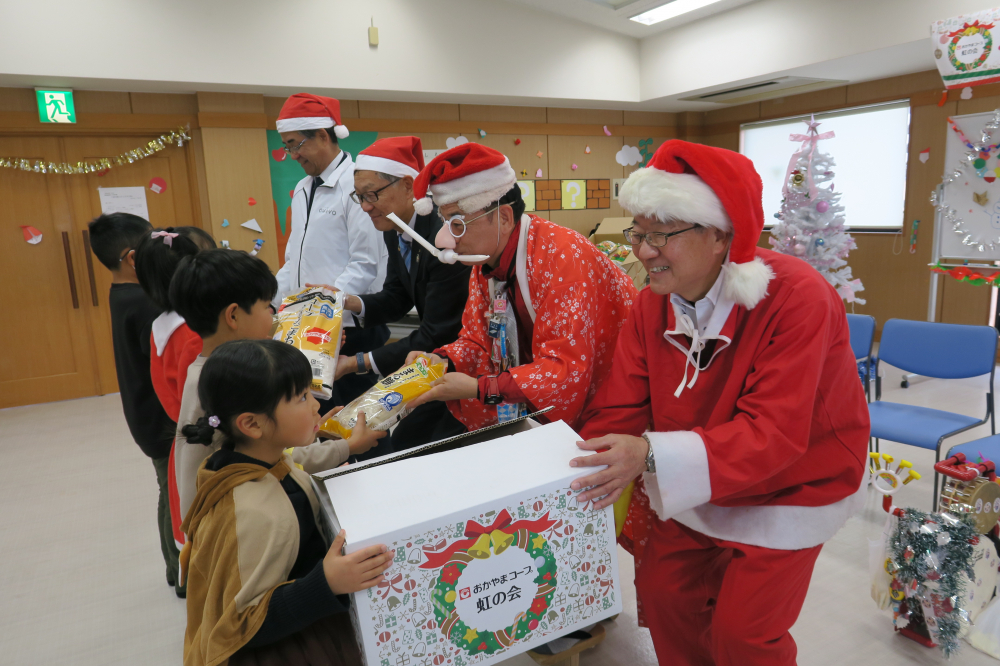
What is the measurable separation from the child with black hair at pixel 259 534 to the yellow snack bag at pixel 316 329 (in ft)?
1.22

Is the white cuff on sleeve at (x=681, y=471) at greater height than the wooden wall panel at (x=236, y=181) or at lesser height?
lesser

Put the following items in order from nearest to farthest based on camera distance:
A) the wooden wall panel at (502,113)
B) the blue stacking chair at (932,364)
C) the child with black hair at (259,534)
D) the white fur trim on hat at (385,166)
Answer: the child with black hair at (259,534)
the white fur trim on hat at (385,166)
the blue stacking chair at (932,364)
the wooden wall panel at (502,113)

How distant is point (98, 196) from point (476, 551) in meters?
5.49

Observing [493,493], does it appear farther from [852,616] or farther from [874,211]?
[874,211]

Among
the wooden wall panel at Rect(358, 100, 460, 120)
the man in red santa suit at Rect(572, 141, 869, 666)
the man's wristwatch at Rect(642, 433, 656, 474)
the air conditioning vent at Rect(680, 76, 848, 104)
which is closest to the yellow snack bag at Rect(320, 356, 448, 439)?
the man in red santa suit at Rect(572, 141, 869, 666)

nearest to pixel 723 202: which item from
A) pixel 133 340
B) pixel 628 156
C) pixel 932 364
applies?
pixel 133 340

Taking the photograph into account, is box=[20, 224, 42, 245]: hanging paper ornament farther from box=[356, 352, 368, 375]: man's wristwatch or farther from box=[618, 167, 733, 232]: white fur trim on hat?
box=[618, 167, 733, 232]: white fur trim on hat

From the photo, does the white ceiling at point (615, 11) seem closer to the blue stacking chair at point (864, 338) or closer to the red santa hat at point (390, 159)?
the blue stacking chair at point (864, 338)

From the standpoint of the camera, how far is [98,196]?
201 inches

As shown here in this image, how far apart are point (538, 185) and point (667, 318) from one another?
592 cm

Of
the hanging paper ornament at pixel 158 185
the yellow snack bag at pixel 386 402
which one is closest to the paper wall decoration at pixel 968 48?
the yellow snack bag at pixel 386 402

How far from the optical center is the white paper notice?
16.8 feet

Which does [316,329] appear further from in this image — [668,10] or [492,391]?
[668,10]

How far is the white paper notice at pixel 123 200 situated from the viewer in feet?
16.8
